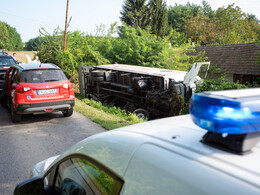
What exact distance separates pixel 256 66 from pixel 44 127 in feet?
78.4

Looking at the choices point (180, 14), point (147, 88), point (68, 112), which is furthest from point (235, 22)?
point (68, 112)

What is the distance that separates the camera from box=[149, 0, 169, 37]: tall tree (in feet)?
193

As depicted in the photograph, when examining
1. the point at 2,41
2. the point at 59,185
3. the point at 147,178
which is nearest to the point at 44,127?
the point at 59,185

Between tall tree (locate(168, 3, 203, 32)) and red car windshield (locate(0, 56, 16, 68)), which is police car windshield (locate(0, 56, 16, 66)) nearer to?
red car windshield (locate(0, 56, 16, 68))

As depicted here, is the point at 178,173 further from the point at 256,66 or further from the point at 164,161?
the point at 256,66

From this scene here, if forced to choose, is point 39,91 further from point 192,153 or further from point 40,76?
point 192,153

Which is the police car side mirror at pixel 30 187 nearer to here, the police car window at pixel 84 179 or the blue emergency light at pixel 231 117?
the police car window at pixel 84 179

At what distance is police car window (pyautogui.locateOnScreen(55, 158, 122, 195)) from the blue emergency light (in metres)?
0.61

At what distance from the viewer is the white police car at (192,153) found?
1017 millimetres

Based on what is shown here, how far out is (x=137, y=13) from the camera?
59.4m

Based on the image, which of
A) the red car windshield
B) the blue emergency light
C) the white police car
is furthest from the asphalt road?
the red car windshield

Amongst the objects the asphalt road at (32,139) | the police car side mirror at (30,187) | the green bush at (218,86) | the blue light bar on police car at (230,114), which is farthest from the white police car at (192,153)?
the green bush at (218,86)

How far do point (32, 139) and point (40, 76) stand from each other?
211cm

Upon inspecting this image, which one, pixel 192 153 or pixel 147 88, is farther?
pixel 147 88
